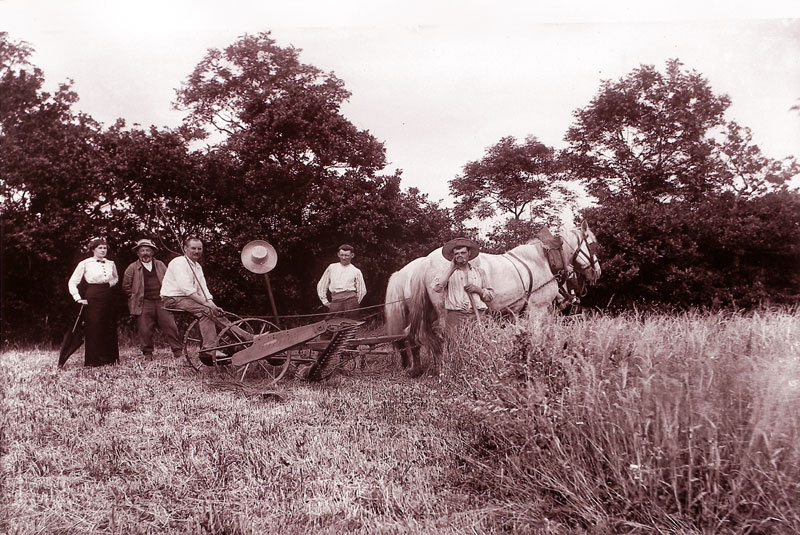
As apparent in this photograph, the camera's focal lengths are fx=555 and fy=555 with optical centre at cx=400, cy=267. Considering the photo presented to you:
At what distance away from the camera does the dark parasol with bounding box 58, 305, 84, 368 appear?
7.01 meters

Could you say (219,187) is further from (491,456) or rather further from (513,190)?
(491,456)

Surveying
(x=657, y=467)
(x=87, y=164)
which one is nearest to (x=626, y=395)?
(x=657, y=467)

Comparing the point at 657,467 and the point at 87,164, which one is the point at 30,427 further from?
the point at 657,467

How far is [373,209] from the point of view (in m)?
9.50

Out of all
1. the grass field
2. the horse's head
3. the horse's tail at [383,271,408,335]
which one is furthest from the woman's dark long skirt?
the horse's head

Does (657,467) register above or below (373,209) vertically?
below

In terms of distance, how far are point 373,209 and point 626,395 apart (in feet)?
23.0

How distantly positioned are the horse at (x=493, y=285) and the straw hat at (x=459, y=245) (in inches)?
8.2

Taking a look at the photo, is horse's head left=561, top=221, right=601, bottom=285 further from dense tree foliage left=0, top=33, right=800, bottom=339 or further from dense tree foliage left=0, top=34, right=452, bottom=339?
dense tree foliage left=0, top=34, right=452, bottom=339

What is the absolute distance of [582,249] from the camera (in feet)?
27.5

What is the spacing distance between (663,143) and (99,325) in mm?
8239

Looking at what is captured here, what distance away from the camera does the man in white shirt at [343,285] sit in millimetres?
7926

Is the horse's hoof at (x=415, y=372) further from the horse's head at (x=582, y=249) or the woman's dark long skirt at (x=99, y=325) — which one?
the woman's dark long skirt at (x=99, y=325)

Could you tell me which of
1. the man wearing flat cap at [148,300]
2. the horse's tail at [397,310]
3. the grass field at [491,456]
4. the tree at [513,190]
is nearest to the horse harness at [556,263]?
the tree at [513,190]
